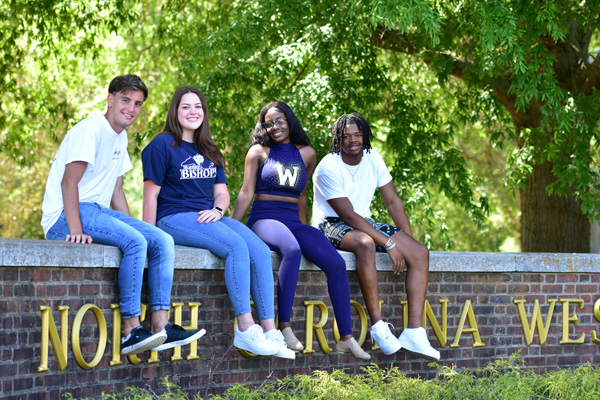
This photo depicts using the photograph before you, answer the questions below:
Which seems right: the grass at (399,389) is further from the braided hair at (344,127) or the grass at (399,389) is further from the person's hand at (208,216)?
the braided hair at (344,127)

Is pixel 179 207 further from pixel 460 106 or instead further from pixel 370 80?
pixel 460 106

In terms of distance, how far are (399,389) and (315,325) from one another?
0.85 meters

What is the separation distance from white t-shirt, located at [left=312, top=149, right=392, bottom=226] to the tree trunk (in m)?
4.64

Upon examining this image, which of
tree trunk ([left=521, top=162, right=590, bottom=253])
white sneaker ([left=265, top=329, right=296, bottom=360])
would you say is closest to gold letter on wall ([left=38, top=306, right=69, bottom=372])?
white sneaker ([left=265, top=329, right=296, bottom=360])

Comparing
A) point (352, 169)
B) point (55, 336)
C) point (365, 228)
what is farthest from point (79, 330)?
point (352, 169)

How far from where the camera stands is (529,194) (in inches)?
418

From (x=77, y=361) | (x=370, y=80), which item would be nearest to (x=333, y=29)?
(x=370, y=80)

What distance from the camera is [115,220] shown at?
196 inches

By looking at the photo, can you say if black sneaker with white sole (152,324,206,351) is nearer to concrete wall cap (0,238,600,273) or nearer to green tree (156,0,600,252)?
concrete wall cap (0,238,600,273)

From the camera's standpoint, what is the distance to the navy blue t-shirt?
539cm

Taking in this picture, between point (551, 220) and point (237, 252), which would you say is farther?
point (551, 220)

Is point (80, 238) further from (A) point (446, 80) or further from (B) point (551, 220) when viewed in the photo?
(B) point (551, 220)

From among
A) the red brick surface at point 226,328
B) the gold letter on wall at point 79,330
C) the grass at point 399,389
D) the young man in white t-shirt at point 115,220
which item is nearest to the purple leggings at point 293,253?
the red brick surface at point 226,328

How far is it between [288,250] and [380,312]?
120cm
